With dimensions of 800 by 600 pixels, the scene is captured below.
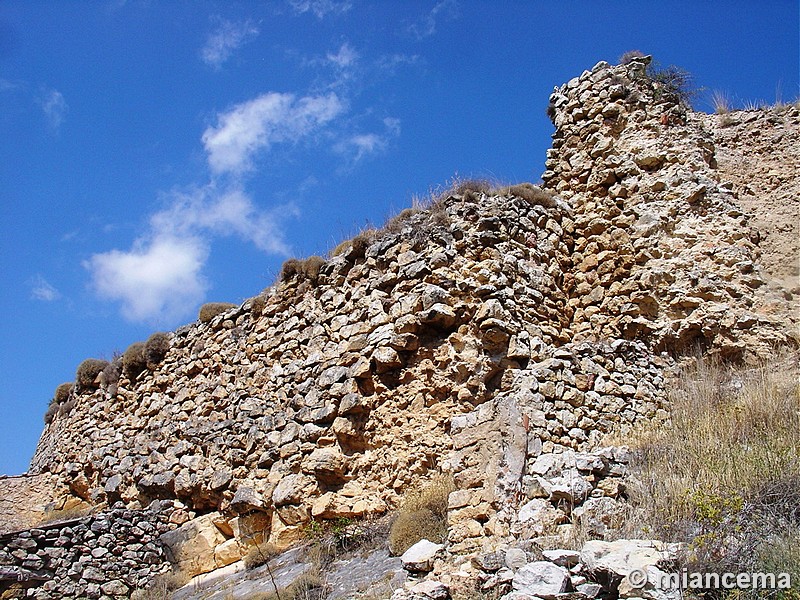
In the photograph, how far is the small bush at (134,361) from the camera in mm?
13570

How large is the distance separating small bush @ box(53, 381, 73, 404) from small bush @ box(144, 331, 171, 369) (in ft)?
10.9

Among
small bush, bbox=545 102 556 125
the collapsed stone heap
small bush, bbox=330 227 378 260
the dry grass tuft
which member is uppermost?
small bush, bbox=545 102 556 125

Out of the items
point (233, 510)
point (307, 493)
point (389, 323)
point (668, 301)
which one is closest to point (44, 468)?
point (233, 510)

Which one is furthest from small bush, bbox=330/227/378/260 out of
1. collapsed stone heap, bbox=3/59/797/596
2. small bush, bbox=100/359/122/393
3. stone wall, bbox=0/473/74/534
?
stone wall, bbox=0/473/74/534

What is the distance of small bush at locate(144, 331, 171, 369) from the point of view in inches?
527

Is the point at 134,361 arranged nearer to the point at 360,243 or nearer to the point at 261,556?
the point at 360,243

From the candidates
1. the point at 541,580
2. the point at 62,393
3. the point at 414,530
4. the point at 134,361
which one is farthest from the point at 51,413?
the point at 541,580

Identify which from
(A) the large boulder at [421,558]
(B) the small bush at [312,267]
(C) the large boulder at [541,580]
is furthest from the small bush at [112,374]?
(C) the large boulder at [541,580]

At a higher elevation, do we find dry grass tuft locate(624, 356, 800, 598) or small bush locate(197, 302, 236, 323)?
small bush locate(197, 302, 236, 323)

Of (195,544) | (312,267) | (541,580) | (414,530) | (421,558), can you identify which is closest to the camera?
(541,580)

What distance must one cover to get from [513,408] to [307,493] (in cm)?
347

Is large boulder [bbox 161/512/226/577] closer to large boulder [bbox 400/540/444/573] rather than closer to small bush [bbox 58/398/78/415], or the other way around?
large boulder [bbox 400/540/444/573]

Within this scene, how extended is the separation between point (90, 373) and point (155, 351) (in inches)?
91.0

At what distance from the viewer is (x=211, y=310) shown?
506 inches
